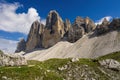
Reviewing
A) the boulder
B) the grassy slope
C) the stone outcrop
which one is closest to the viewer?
the grassy slope

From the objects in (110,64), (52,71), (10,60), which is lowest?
(52,71)

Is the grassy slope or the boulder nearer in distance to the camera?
the grassy slope

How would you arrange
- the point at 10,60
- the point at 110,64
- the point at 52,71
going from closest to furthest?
the point at 52,71 < the point at 10,60 < the point at 110,64

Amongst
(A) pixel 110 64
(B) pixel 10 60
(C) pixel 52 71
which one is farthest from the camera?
(A) pixel 110 64

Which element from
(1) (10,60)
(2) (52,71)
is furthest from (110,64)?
(1) (10,60)

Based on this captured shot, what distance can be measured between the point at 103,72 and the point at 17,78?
56.0 feet

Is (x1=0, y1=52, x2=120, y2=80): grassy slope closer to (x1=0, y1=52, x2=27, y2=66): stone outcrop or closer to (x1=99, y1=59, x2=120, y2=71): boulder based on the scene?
(x1=99, y1=59, x2=120, y2=71): boulder

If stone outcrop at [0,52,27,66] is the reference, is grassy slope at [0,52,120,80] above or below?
below

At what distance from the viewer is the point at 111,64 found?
43.2 m

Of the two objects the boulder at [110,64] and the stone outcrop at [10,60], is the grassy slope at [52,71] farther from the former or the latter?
the stone outcrop at [10,60]

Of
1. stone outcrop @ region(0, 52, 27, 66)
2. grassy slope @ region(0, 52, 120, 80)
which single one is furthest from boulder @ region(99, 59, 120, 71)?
stone outcrop @ region(0, 52, 27, 66)

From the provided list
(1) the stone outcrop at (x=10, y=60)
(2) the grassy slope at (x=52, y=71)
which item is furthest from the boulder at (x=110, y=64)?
(1) the stone outcrop at (x=10, y=60)

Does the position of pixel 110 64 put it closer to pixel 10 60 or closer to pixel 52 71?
pixel 52 71

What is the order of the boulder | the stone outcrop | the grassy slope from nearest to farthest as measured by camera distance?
the grassy slope → the stone outcrop → the boulder
